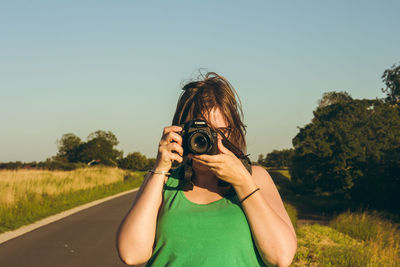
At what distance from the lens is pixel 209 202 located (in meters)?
1.86

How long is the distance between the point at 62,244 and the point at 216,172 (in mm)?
7214

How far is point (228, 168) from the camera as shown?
1.75m

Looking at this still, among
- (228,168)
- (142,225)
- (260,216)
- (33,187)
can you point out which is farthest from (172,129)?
(33,187)

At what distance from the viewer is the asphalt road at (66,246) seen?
6.67 m

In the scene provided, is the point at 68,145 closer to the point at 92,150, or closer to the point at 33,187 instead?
the point at 92,150

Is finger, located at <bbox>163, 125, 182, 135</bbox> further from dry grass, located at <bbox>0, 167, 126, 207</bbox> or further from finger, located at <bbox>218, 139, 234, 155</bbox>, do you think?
dry grass, located at <bbox>0, 167, 126, 207</bbox>

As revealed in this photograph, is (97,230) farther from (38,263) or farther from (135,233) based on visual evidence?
(135,233)

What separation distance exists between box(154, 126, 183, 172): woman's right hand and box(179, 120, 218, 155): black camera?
0.03m

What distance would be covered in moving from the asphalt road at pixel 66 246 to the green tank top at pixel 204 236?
210 inches

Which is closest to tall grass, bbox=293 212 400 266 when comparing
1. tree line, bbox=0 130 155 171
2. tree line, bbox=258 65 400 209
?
tree line, bbox=258 65 400 209

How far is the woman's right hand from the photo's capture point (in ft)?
6.22

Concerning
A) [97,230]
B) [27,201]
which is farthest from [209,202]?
[27,201]

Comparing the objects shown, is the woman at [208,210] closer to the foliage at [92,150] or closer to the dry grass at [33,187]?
the dry grass at [33,187]

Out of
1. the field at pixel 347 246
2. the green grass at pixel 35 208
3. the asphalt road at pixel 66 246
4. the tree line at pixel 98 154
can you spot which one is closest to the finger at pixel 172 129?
the field at pixel 347 246
